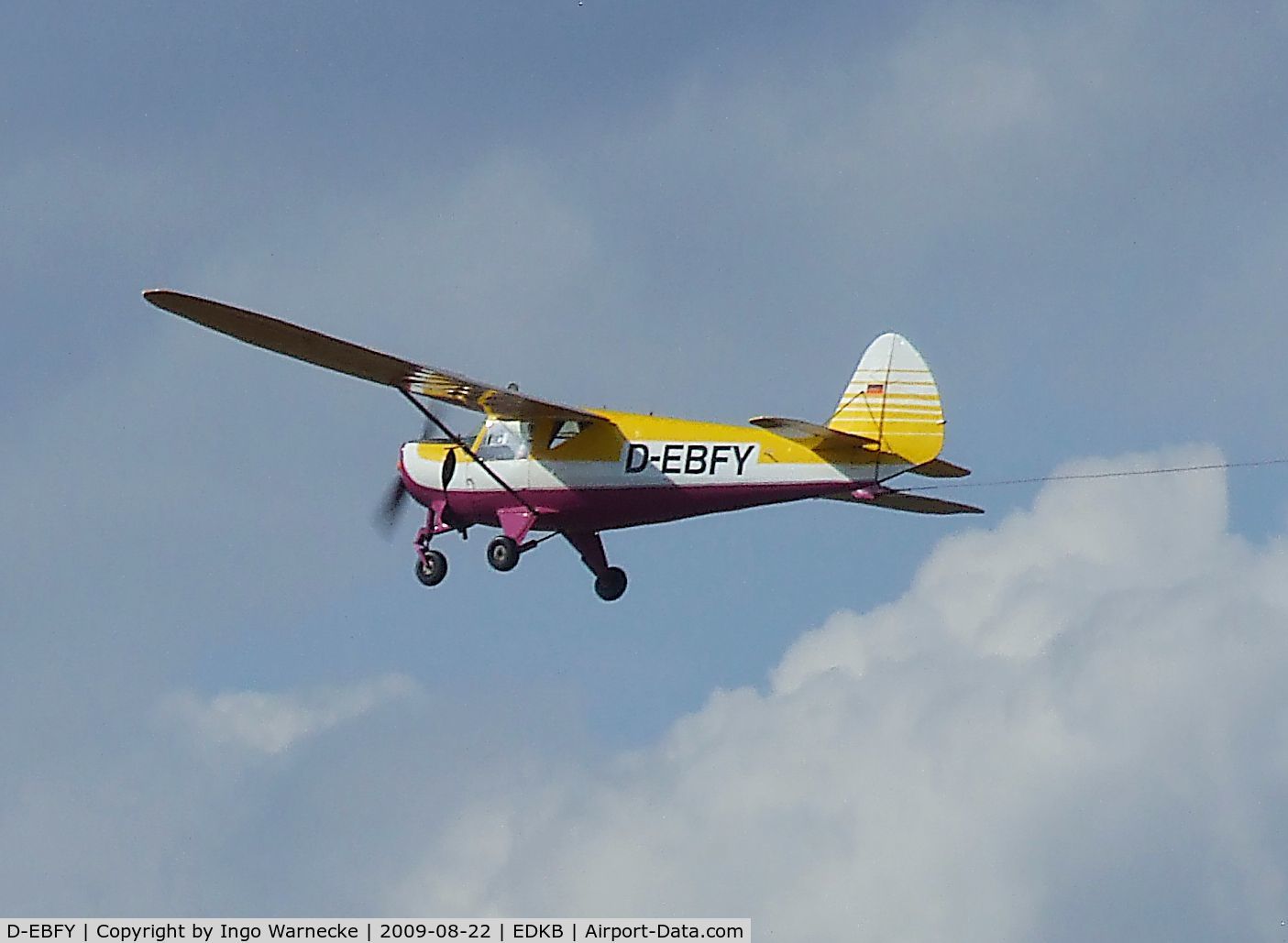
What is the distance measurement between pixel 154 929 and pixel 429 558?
828cm

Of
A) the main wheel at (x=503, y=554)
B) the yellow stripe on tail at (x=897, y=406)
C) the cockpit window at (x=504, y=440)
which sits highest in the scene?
the cockpit window at (x=504, y=440)

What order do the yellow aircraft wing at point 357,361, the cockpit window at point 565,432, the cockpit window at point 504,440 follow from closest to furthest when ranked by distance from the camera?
the yellow aircraft wing at point 357,361 → the cockpit window at point 565,432 → the cockpit window at point 504,440

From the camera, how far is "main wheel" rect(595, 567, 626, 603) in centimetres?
4412

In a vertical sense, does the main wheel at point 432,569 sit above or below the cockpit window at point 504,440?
below

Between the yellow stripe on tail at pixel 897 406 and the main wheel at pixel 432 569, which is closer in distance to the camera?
the yellow stripe on tail at pixel 897 406

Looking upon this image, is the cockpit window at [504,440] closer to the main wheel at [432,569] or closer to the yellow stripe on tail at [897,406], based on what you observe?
the main wheel at [432,569]

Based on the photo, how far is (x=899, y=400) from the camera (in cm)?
3978

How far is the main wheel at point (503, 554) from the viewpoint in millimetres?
42125

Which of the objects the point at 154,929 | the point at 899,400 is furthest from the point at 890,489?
the point at 154,929

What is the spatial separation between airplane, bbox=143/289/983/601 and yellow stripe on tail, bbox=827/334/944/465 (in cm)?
2

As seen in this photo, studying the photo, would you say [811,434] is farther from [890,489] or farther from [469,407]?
[469,407]


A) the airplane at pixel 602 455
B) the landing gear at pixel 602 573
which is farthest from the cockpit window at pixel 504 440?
the landing gear at pixel 602 573

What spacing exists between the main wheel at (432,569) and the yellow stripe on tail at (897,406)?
23.5 ft

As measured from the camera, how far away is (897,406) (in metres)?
39.8
